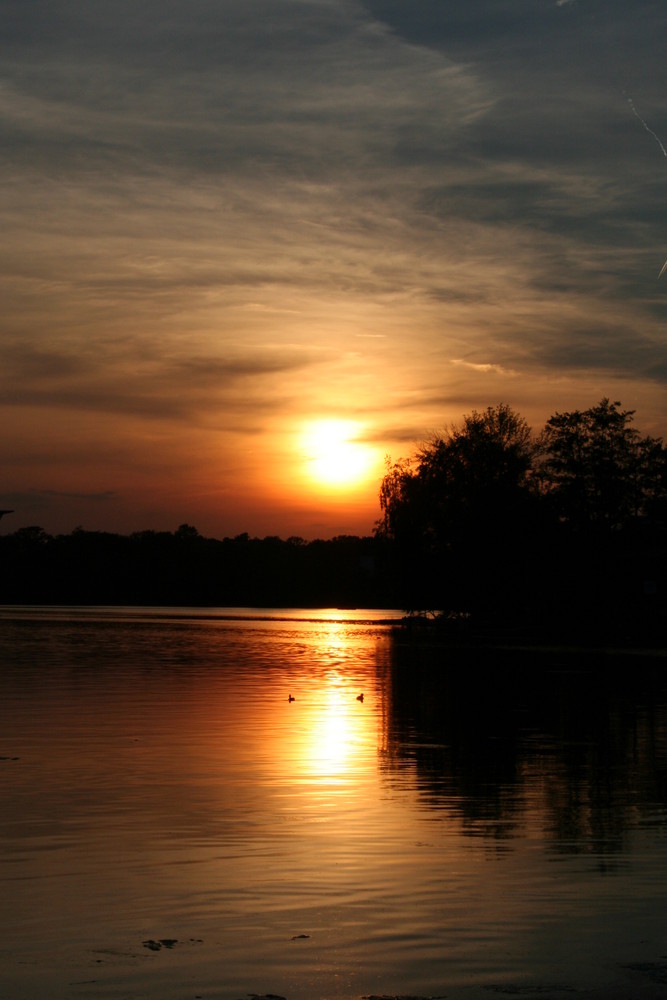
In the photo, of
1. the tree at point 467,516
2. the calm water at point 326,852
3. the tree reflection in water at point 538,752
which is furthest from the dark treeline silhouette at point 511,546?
the calm water at point 326,852

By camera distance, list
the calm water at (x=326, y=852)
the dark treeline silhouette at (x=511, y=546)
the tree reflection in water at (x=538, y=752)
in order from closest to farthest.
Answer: the calm water at (x=326, y=852)
the tree reflection in water at (x=538, y=752)
the dark treeline silhouette at (x=511, y=546)

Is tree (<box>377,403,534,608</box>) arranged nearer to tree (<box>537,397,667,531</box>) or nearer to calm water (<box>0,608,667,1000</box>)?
tree (<box>537,397,667,531</box>)

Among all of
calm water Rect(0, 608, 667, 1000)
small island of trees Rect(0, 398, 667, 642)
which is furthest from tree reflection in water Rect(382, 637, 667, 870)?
small island of trees Rect(0, 398, 667, 642)

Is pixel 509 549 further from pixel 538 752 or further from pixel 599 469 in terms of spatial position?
pixel 538 752

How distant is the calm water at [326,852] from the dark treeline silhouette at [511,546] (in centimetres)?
5251

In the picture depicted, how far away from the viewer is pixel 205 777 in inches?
715

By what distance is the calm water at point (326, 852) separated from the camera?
866cm

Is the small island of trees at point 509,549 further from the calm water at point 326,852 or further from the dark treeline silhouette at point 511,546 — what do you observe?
the calm water at point 326,852

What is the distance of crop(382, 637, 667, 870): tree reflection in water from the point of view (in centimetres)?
1477

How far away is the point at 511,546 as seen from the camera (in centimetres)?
8281

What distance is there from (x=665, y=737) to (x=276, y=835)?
1372 cm

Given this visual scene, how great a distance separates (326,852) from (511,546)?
7097 cm

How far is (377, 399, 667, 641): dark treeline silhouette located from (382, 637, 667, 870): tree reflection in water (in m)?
35.6

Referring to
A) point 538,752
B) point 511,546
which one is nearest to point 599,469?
point 511,546
